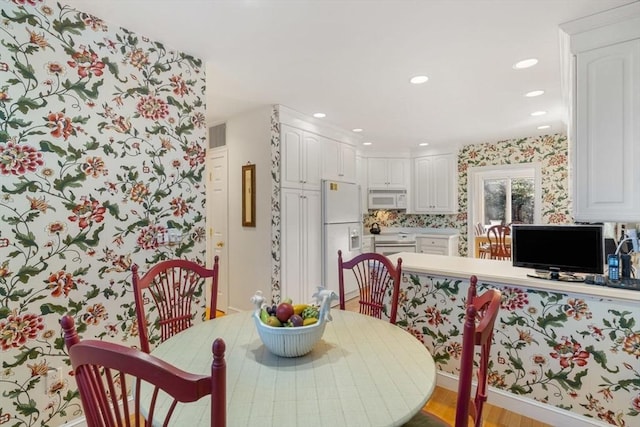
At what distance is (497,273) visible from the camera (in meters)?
2.15

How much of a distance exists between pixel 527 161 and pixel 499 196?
0.76m

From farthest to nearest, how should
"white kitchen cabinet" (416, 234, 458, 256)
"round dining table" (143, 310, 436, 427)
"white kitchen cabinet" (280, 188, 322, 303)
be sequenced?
"white kitchen cabinet" (416, 234, 458, 256), "white kitchen cabinet" (280, 188, 322, 303), "round dining table" (143, 310, 436, 427)

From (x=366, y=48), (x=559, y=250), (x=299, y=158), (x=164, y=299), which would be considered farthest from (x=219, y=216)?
(x=559, y=250)

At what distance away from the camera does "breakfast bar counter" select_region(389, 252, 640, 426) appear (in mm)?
1748

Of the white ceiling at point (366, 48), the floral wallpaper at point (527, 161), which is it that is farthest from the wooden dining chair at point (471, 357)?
the floral wallpaper at point (527, 161)

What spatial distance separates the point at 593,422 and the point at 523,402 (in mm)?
338

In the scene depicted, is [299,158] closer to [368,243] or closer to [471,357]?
[368,243]

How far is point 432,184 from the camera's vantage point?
587 cm

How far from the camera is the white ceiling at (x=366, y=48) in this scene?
1.84 metres

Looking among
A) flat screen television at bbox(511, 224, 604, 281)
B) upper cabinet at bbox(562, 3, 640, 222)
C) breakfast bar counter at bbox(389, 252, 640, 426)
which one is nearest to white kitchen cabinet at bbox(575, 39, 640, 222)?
upper cabinet at bbox(562, 3, 640, 222)

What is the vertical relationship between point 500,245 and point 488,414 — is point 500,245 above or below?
above

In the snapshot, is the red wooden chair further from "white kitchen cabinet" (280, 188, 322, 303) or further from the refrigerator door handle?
the refrigerator door handle

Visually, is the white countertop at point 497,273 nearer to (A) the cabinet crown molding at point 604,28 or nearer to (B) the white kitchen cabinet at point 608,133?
(B) the white kitchen cabinet at point 608,133

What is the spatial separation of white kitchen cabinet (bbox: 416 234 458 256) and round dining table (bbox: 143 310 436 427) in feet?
14.1
